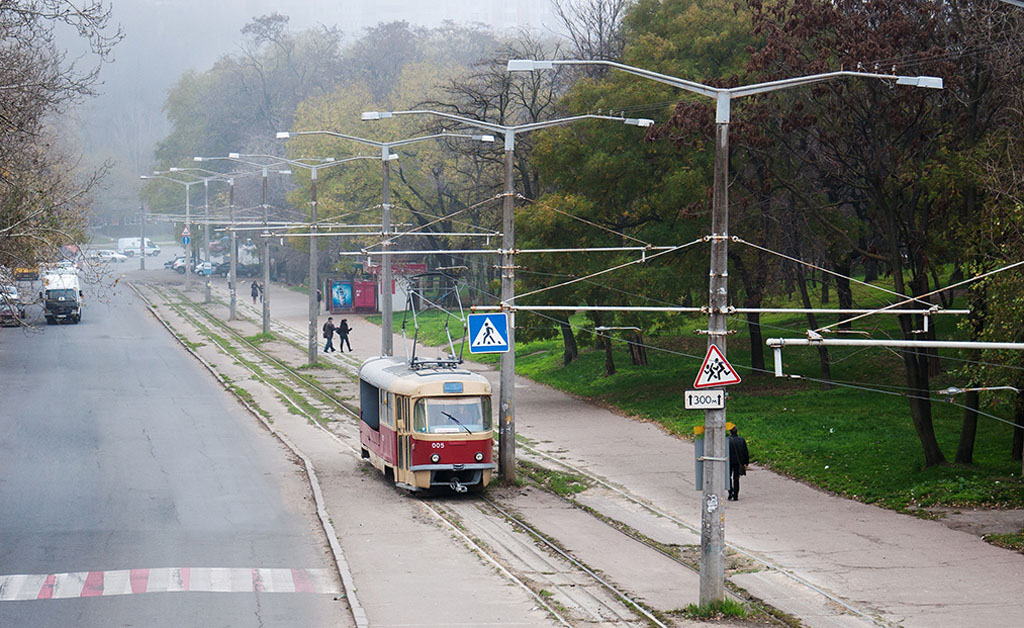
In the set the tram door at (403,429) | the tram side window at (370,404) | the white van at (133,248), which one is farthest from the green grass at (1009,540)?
the white van at (133,248)

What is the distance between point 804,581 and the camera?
58.0ft

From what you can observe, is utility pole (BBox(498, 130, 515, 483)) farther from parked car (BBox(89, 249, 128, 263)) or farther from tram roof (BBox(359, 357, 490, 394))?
parked car (BBox(89, 249, 128, 263))

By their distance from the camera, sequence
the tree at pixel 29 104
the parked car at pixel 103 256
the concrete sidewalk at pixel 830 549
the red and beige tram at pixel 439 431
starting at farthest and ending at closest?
the red and beige tram at pixel 439 431 → the parked car at pixel 103 256 → the tree at pixel 29 104 → the concrete sidewalk at pixel 830 549

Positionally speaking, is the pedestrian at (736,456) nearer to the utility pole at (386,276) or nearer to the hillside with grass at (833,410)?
the hillside with grass at (833,410)

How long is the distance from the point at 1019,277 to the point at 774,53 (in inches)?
297

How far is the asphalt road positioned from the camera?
16219 millimetres

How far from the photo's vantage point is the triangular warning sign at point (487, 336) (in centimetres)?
2412

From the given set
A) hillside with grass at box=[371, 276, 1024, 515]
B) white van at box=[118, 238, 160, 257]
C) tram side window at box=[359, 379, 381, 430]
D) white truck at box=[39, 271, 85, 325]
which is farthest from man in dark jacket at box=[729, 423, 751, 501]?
white van at box=[118, 238, 160, 257]

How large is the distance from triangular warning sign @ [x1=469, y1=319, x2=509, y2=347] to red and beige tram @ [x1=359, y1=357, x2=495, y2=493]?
42.7 inches

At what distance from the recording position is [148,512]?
75.6 feet

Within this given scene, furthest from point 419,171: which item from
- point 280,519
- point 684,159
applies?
point 280,519

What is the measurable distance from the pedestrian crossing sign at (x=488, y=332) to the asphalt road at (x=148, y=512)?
4.69m

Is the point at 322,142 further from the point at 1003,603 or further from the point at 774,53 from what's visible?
the point at 1003,603

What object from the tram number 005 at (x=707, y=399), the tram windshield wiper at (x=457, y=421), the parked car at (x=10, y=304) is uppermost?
the parked car at (x=10, y=304)
